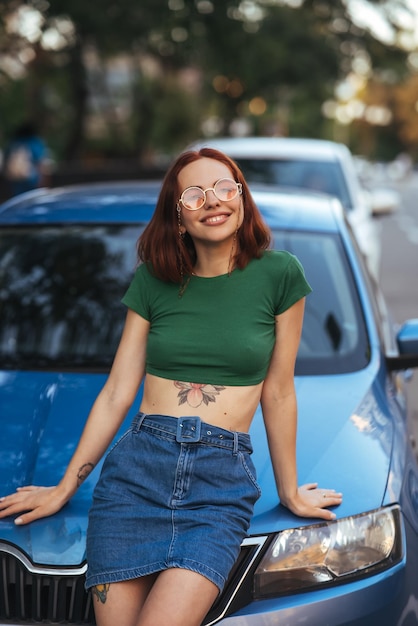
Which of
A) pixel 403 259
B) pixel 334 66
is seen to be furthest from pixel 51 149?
pixel 403 259

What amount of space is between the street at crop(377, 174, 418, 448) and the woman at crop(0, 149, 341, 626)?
1285mm

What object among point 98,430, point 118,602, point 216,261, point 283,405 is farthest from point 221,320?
point 118,602

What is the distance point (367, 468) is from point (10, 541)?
3.19ft

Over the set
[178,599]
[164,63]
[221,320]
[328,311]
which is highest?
[164,63]

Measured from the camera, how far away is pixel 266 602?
93.9 inches

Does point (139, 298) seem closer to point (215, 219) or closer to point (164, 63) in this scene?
point (215, 219)

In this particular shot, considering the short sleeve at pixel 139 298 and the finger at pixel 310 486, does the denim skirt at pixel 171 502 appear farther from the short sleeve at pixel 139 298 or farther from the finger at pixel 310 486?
the short sleeve at pixel 139 298

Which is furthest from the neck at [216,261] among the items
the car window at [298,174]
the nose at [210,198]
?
the car window at [298,174]

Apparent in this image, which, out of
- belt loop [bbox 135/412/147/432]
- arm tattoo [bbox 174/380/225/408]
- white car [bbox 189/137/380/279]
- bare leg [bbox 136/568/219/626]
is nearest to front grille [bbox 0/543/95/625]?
bare leg [bbox 136/568/219/626]

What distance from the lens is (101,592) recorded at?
2.28 metres

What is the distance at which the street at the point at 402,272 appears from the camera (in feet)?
22.9

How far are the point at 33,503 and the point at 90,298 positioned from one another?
4.91ft

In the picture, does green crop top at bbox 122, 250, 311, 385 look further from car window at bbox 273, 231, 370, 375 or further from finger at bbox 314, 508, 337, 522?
car window at bbox 273, 231, 370, 375

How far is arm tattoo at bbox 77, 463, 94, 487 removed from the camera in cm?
258
